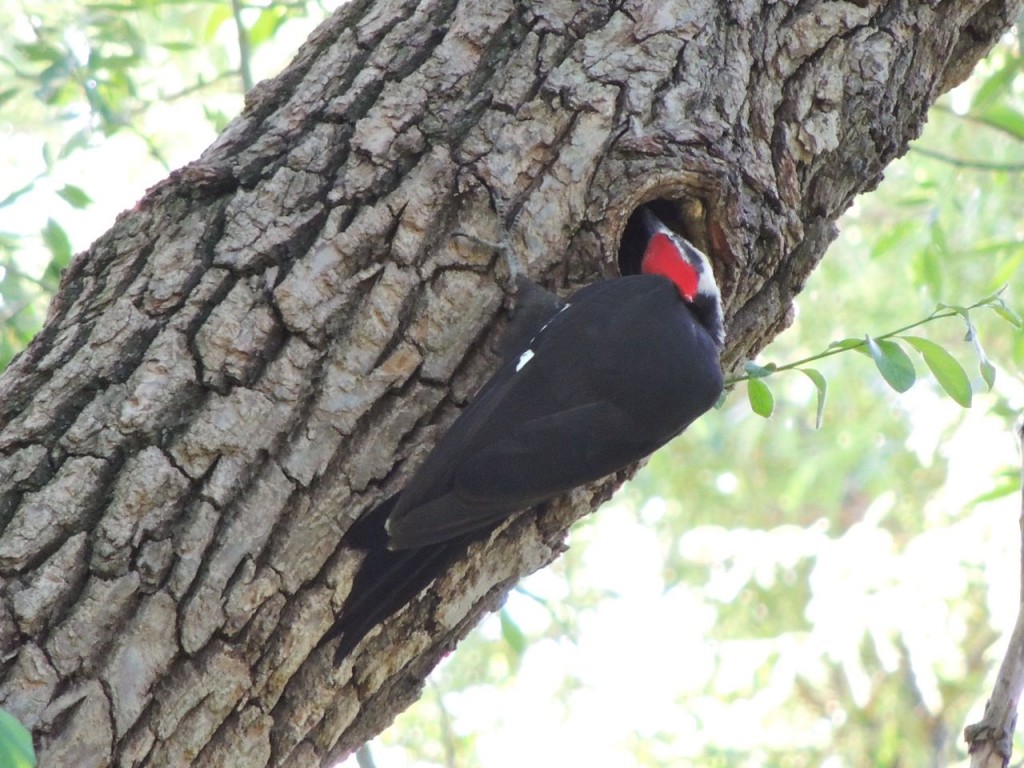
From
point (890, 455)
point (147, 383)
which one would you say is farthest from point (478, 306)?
point (890, 455)

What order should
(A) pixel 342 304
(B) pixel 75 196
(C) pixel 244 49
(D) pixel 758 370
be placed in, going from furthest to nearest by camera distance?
(C) pixel 244 49, (B) pixel 75 196, (D) pixel 758 370, (A) pixel 342 304

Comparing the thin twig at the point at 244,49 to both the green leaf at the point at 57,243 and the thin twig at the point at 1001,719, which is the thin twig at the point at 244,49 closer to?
the green leaf at the point at 57,243

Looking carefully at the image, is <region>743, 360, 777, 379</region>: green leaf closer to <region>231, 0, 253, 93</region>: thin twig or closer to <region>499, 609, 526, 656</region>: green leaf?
<region>499, 609, 526, 656</region>: green leaf

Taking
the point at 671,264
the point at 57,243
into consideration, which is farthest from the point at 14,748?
the point at 57,243

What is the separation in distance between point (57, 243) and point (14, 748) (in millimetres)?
2112

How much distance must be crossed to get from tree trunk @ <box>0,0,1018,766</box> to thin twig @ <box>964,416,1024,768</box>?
35.0 inches

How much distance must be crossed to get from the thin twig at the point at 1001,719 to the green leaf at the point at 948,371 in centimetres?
72

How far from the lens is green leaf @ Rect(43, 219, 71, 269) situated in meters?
2.97

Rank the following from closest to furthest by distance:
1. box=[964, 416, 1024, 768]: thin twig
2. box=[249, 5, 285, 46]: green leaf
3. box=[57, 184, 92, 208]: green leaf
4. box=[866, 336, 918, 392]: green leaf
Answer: box=[964, 416, 1024, 768]: thin twig, box=[866, 336, 918, 392]: green leaf, box=[57, 184, 92, 208]: green leaf, box=[249, 5, 285, 46]: green leaf

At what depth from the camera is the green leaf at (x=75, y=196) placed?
2924mm

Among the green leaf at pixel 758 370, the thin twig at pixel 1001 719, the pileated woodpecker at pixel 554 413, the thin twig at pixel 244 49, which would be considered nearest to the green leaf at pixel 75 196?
the thin twig at pixel 244 49

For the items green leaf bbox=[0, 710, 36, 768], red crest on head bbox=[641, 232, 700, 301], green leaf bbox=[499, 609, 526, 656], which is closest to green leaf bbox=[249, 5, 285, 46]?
red crest on head bbox=[641, 232, 700, 301]

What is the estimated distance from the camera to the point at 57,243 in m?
2.97

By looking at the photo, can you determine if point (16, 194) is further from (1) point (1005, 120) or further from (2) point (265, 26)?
(1) point (1005, 120)
